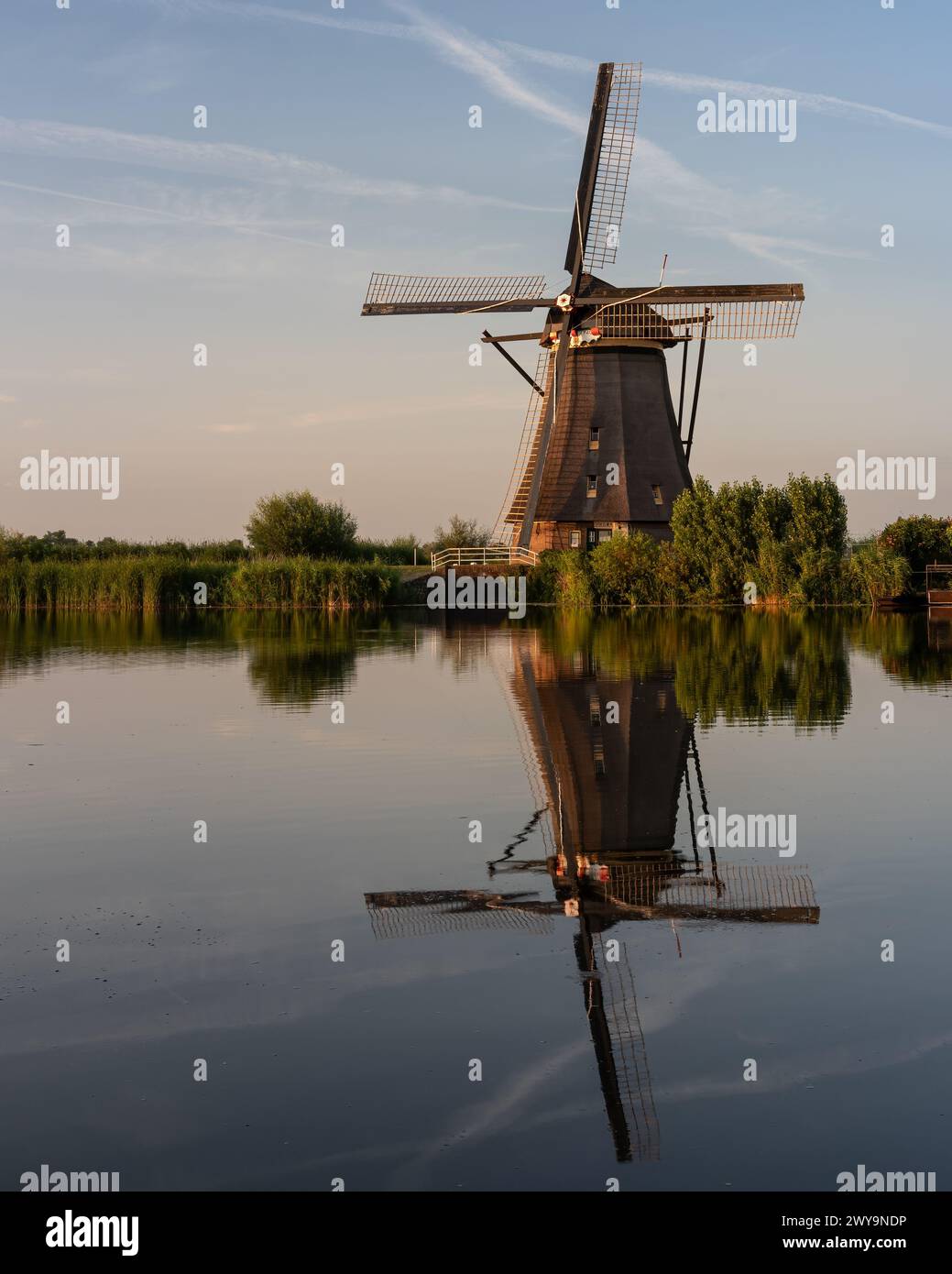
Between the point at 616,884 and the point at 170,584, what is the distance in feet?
146

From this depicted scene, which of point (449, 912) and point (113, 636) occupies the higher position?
point (113, 636)

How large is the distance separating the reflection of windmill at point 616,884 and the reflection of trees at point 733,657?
3.04 meters

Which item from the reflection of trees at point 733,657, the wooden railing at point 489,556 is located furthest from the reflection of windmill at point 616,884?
the wooden railing at point 489,556

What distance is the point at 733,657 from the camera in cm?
2511

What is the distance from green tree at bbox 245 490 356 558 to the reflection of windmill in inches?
1893

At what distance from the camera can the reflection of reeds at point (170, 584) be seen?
49625 millimetres

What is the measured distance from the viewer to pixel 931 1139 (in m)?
4.55

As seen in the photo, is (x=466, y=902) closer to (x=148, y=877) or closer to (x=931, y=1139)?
(x=148, y=877)

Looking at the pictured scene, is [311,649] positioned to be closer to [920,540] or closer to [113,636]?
[113,636]

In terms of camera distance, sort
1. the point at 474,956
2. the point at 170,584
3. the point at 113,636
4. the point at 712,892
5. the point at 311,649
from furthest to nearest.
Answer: the point at 170,584 < the point at 113,636 < the point at 311,649 < the point at 712,892 < the point at 474,956

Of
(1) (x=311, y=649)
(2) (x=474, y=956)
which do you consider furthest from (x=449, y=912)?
(1) (x=311, y=649)

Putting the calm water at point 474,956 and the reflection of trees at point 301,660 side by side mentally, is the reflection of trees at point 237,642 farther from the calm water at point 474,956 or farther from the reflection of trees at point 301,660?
the calm water at point 474,956
